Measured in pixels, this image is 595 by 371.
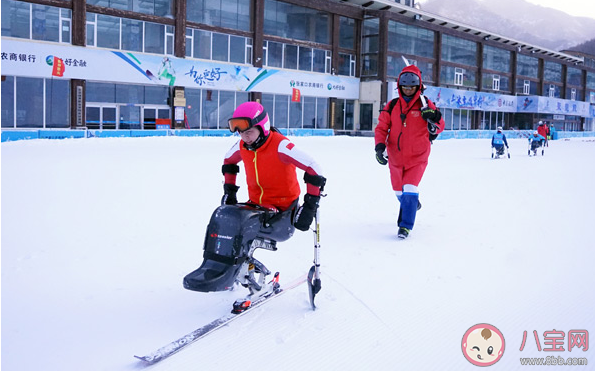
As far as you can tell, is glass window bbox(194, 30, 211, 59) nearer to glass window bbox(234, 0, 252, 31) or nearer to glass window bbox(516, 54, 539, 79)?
glass window bbox(234, 0, 252, 31)

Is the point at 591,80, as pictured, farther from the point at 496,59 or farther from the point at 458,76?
the point at 458,76

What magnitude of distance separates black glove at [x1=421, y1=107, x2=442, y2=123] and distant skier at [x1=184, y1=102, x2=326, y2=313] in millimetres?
2435

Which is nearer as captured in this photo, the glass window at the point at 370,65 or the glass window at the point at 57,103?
the glass window at the point at 57,103

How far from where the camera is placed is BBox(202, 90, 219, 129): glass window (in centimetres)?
2962

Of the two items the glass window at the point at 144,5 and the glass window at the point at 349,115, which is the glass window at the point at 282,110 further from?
the glass window at the point at 144,5

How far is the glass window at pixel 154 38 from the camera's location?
27328 millimetres

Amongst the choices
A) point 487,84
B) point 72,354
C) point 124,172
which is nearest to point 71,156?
point 124,172

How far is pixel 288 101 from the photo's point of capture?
1334 inches

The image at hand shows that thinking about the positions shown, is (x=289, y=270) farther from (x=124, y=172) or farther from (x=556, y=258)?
(x=124, y=172)

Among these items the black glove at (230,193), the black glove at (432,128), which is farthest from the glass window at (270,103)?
the black glove at (230,193)

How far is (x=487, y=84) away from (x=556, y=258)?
49667mm

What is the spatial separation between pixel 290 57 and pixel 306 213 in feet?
105

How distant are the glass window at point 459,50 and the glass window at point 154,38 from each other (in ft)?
85.6

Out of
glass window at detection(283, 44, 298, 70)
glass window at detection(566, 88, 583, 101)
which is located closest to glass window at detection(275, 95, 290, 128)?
glass window at detection(283, 44, 298, 70)
